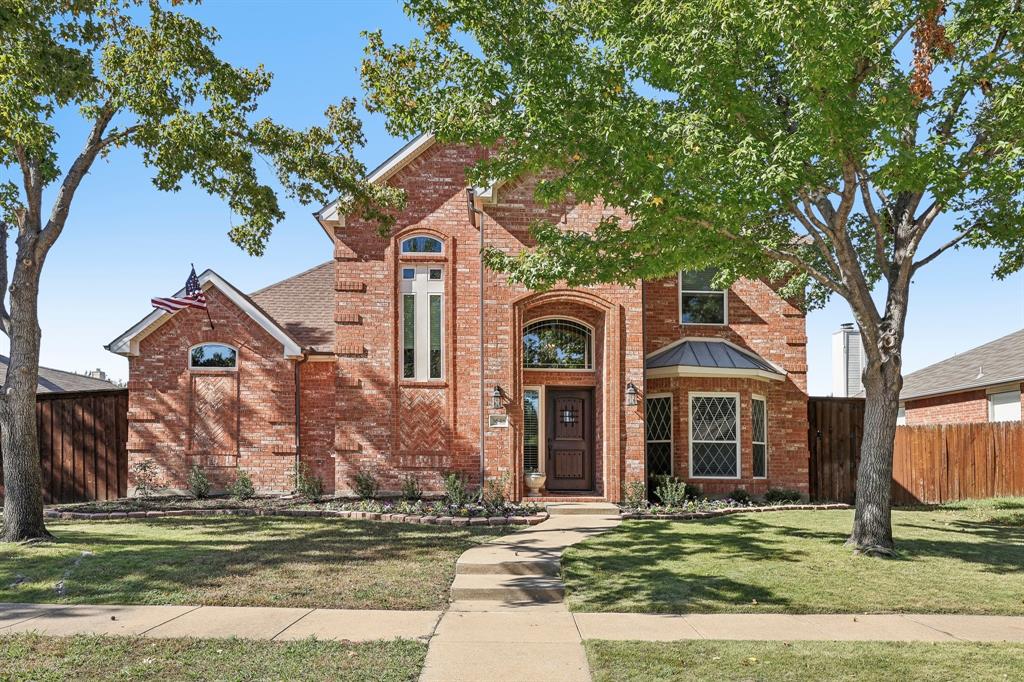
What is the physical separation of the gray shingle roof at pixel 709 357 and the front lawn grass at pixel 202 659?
11.0m

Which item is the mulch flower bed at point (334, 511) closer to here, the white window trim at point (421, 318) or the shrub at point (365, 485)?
the shrub at point (365, 485)

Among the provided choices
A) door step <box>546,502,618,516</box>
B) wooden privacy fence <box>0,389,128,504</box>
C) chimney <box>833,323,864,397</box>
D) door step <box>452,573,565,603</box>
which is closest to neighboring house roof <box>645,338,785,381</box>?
door step <box>546,502,618,516</box>

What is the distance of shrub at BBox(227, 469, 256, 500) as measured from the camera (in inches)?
642

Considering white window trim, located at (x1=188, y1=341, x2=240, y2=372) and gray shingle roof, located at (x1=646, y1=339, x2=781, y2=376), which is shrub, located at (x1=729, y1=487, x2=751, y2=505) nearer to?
gray shingle roof, located at (x1=646, y1=339, x2=781, y2=376)

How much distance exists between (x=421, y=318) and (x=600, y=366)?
13.7 feet

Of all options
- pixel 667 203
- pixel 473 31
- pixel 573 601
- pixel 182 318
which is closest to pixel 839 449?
pixel 667 203

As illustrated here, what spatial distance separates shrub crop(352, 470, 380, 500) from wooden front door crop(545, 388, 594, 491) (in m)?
3.85

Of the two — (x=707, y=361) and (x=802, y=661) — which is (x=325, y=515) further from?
(x=802, y=661)

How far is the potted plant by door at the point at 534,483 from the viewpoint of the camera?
630 inches

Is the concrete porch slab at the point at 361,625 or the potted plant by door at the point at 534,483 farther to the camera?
the potted plant by door at the point at 534,483

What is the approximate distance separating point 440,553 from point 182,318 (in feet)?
34.1

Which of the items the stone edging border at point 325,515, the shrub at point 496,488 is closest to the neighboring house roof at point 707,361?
the shrub at point 496,488

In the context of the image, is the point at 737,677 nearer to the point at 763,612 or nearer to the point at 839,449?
the point at 763,612

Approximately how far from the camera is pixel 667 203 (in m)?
9.98
